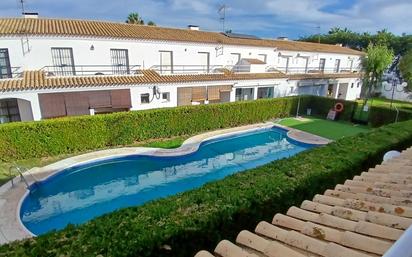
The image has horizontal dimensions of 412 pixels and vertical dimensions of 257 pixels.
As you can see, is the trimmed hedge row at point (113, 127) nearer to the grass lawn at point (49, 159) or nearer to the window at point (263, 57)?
the grass lawn at point (49, 159)

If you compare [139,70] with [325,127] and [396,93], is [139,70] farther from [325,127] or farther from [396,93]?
[396,93]

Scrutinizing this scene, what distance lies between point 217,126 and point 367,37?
56.3 metres

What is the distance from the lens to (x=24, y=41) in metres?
19.0

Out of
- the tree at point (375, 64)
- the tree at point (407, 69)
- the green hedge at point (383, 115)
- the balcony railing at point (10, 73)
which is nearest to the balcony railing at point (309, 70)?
the tree at point (375, 64)

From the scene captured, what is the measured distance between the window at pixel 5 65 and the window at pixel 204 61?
16339 millimetres

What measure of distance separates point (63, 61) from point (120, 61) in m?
4.44

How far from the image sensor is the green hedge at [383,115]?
74.3ft

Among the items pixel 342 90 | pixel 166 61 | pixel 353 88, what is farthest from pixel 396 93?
pixel 166 61

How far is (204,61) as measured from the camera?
28.2m

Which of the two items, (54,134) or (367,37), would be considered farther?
(367,37)

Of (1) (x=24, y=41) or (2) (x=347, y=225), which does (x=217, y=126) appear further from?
(2) (x=347, y=225)

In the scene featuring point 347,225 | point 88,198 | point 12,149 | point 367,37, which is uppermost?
point 367,37

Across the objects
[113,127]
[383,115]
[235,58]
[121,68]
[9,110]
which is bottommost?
[383,115]

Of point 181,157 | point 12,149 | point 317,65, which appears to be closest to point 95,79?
point 12,149
